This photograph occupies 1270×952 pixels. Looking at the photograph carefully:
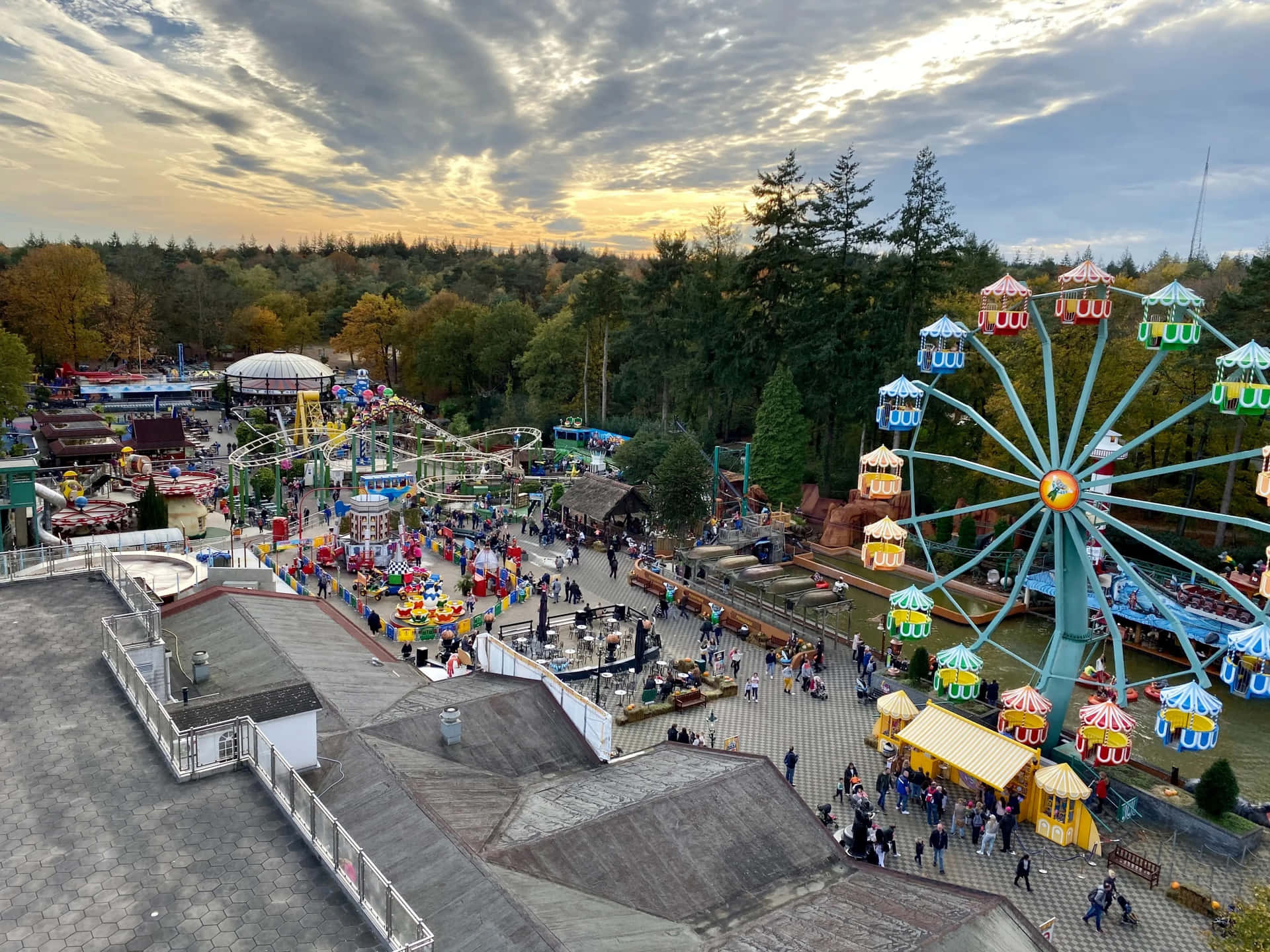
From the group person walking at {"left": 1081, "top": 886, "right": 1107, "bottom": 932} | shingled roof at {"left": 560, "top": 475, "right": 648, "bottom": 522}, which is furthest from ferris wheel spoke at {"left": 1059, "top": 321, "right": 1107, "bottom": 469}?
shingled roof at {"left": 560, "top": 475, "right": 648, "bottom": 522}

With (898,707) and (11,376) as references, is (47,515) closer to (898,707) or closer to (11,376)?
(11,376)

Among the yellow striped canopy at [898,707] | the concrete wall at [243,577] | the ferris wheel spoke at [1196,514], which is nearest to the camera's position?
the ferris wheel spoke at [1196,514]

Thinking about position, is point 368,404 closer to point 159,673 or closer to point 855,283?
point 855,283

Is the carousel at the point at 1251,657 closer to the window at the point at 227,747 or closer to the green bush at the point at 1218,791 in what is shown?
the green bush at the point at 1218,791

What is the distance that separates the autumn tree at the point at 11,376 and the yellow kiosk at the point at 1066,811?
55888mm

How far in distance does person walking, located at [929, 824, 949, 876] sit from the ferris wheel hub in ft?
23.5

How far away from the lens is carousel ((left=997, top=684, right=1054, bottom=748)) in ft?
61.4

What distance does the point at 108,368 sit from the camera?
85.2 meters

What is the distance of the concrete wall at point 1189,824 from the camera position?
17500mm

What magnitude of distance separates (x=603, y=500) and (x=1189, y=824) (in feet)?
86.1

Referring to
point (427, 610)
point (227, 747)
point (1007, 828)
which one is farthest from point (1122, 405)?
point (427, 610)

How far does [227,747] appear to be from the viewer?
9.79 metres

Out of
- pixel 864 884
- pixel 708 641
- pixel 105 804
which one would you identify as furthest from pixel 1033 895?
pixel 105 804

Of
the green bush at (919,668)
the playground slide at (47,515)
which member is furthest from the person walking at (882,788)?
the playground slide at (47,515)
